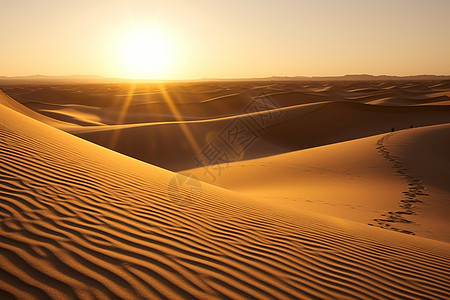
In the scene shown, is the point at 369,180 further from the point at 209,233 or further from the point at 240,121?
the point at 240,121

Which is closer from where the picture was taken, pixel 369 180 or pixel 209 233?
pixel 209 233

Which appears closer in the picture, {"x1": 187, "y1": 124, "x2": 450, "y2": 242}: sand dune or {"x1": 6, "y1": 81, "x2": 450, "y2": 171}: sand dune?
{"x1": 187, "y1": 124, "x2": 450, "y2": 242}: sand dune

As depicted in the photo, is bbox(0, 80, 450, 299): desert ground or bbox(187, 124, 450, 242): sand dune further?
bbox(187, 124, 450, 242): sand dune

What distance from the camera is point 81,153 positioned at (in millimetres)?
5891

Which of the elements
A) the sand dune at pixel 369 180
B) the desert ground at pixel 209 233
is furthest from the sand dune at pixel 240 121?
the desert ground at pixel 209 233

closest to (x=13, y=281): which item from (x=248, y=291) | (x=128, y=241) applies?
(x=128, y=241)

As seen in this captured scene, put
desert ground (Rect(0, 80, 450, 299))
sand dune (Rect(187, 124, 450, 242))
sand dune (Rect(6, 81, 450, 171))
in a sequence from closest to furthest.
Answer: desert ground (Rect(0, 80, 450, 299)), sand dune (Rect(187, 124, 450, 242)), sand dune (Rect(6, 81, 450, 171))

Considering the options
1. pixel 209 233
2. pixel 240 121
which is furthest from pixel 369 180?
pixel 240 121

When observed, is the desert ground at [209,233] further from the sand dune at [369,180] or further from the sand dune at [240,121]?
the sand dune at [240,121]

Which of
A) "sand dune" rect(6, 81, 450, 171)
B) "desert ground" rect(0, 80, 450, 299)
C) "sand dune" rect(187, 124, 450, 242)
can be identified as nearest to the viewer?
"desert ground" rect(0, 80, 450, 299)

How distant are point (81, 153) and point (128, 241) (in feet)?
12.0

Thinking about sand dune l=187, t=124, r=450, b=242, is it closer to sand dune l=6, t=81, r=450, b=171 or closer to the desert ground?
the desert ground

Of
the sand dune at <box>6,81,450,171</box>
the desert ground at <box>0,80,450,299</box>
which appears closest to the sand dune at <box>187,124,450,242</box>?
the desert ground at <box>0,80,450,299</box>

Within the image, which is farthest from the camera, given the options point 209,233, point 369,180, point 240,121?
point 240,121
